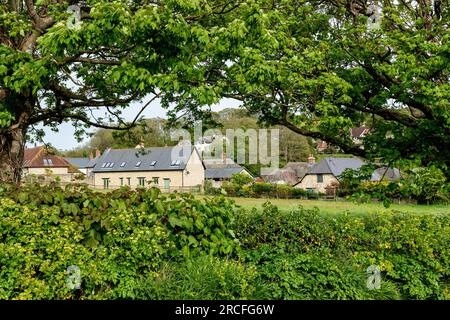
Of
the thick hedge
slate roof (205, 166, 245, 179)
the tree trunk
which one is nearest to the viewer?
the thick hedge

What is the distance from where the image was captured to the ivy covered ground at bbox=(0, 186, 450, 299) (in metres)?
4.38

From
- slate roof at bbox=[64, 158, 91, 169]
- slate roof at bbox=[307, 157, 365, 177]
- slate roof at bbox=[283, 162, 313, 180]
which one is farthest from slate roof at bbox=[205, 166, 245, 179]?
slate roof at bbox=[64, 158, 91, 169]

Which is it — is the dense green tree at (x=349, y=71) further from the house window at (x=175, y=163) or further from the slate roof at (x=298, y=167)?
the slate roof at (x=298, y=167)

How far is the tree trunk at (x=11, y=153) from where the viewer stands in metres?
7.37

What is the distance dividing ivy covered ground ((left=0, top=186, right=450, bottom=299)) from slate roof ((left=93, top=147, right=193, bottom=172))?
43.2 metres

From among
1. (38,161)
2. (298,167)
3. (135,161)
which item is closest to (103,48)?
(298,167)

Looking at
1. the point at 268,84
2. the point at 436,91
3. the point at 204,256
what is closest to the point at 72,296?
the point at 204,256

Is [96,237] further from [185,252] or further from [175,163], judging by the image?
[175,163]

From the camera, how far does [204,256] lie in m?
5.24

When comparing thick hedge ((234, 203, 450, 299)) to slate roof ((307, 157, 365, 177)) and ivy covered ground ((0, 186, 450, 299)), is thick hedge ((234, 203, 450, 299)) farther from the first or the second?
slate roof ((307, 157, 365, 177))

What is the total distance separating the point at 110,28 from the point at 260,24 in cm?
211

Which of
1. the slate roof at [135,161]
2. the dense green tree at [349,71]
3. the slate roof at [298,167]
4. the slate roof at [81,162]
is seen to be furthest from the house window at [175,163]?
the dense green tree at [349,71]
